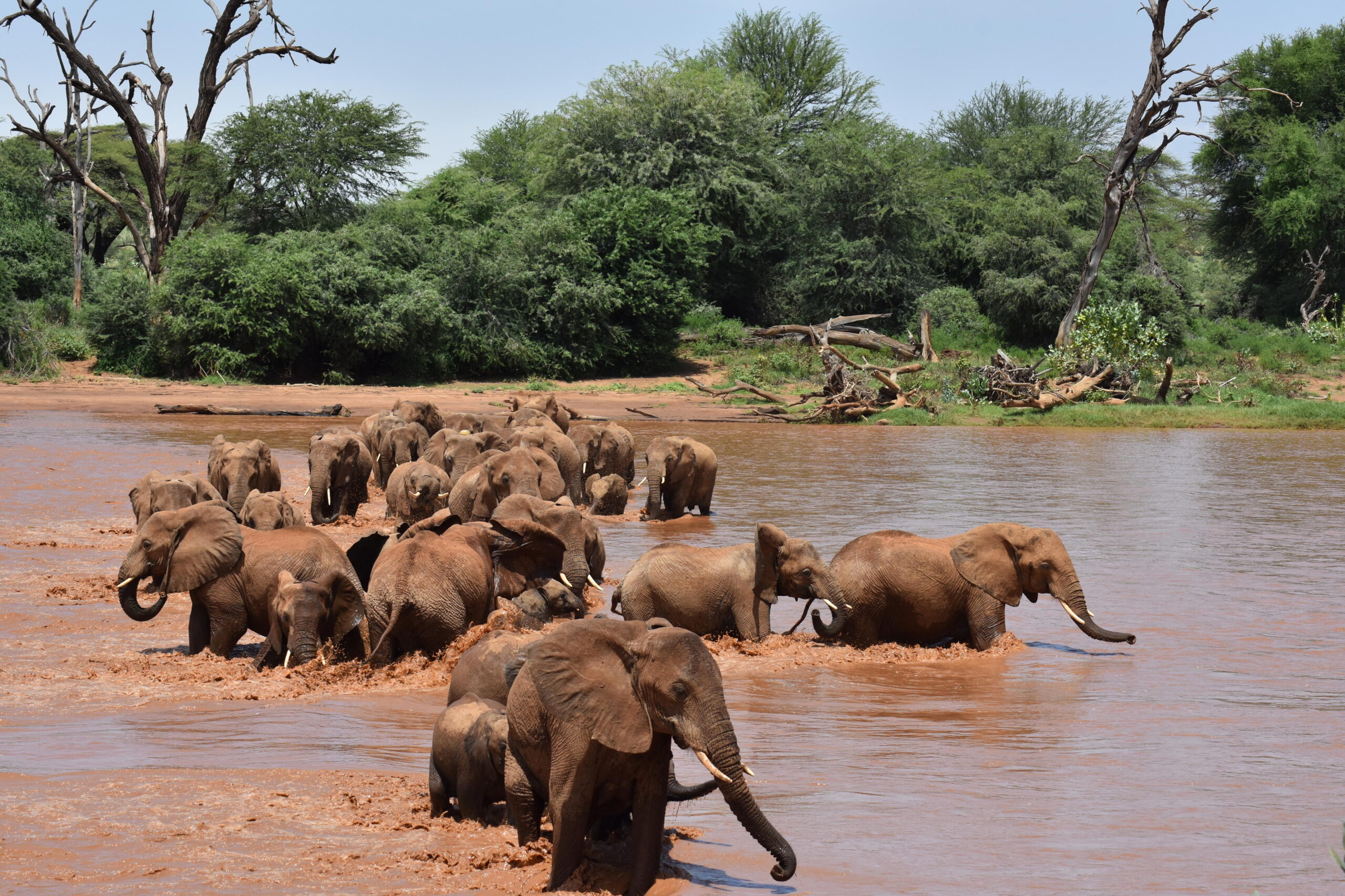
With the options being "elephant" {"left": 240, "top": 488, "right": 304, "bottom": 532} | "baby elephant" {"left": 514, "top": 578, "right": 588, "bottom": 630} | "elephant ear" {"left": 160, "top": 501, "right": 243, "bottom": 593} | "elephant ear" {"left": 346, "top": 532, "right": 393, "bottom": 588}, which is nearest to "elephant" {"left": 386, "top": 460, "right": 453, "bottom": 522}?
"elephant" {"left": 240, "top": 488, "right": 304, "bottom": 532}

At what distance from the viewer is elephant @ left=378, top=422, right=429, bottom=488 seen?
1831 cm

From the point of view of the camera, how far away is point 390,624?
8.76 m

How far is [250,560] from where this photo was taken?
30.4 ft

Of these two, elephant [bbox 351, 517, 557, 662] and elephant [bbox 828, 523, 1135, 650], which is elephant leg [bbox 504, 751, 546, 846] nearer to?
Result: elephant [bbox 351, 517, 557, 662]

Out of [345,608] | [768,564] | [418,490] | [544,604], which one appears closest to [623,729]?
[345,608]

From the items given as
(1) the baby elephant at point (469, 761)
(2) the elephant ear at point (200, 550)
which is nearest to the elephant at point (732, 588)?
(2) the elephant ear at point (200, 550)

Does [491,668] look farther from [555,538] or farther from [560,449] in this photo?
[560,449]

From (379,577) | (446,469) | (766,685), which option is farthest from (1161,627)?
(446,469)

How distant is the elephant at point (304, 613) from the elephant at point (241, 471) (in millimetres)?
5416

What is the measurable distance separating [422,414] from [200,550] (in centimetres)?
1187

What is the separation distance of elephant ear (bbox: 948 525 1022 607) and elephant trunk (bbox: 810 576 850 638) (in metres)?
0.92

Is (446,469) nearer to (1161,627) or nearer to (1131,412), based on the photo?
(1161,627)

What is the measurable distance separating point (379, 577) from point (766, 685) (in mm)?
2736

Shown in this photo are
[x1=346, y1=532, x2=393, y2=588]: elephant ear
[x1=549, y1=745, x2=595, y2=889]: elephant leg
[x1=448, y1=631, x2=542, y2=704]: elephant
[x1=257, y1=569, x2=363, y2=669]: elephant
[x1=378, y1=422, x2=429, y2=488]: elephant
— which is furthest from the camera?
[x1=378, y1=422, x2=429, y2=488]: elephant
